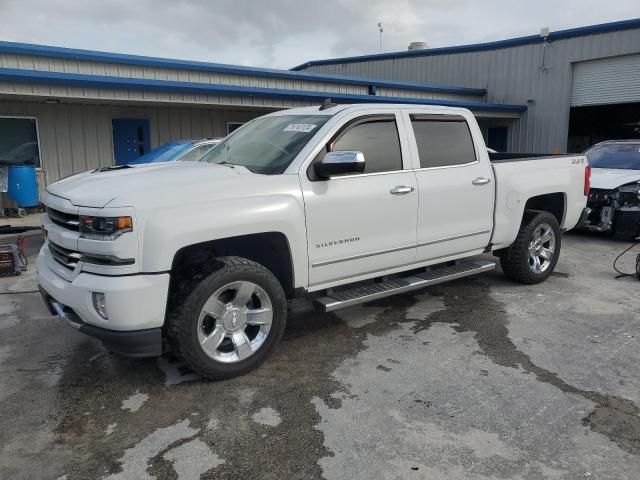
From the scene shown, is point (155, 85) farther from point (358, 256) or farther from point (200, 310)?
point (200, 310)

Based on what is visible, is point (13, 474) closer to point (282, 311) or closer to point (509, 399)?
point (282, 311)

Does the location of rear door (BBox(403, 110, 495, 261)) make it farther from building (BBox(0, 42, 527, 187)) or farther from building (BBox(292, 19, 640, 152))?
building (BBox(292, 19, 640, 152))

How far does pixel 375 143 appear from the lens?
4.54 m

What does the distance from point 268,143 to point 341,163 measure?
91cm

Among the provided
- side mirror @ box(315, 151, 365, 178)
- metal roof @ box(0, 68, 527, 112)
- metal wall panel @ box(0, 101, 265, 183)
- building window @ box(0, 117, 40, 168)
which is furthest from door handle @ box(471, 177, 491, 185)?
building window @ box(0, 117, 40, 168)

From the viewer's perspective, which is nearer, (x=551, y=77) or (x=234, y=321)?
(x=234, y=321)

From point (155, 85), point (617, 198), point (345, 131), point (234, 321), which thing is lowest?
point (234, 321)

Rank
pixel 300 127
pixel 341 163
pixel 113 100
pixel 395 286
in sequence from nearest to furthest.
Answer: pixel 341 163
pixel 300 127
pixel 395 286
pixel 113 100

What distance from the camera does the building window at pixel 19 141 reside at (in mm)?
12430

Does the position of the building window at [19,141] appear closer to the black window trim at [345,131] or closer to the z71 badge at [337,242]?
the black window trim at [345,131]

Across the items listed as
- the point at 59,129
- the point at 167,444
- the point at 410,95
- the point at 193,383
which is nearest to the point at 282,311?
the point at 193,383

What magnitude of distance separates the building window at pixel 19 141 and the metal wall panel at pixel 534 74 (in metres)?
16.3

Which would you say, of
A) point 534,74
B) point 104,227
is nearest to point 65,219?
point 104,227

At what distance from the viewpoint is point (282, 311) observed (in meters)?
3.93
